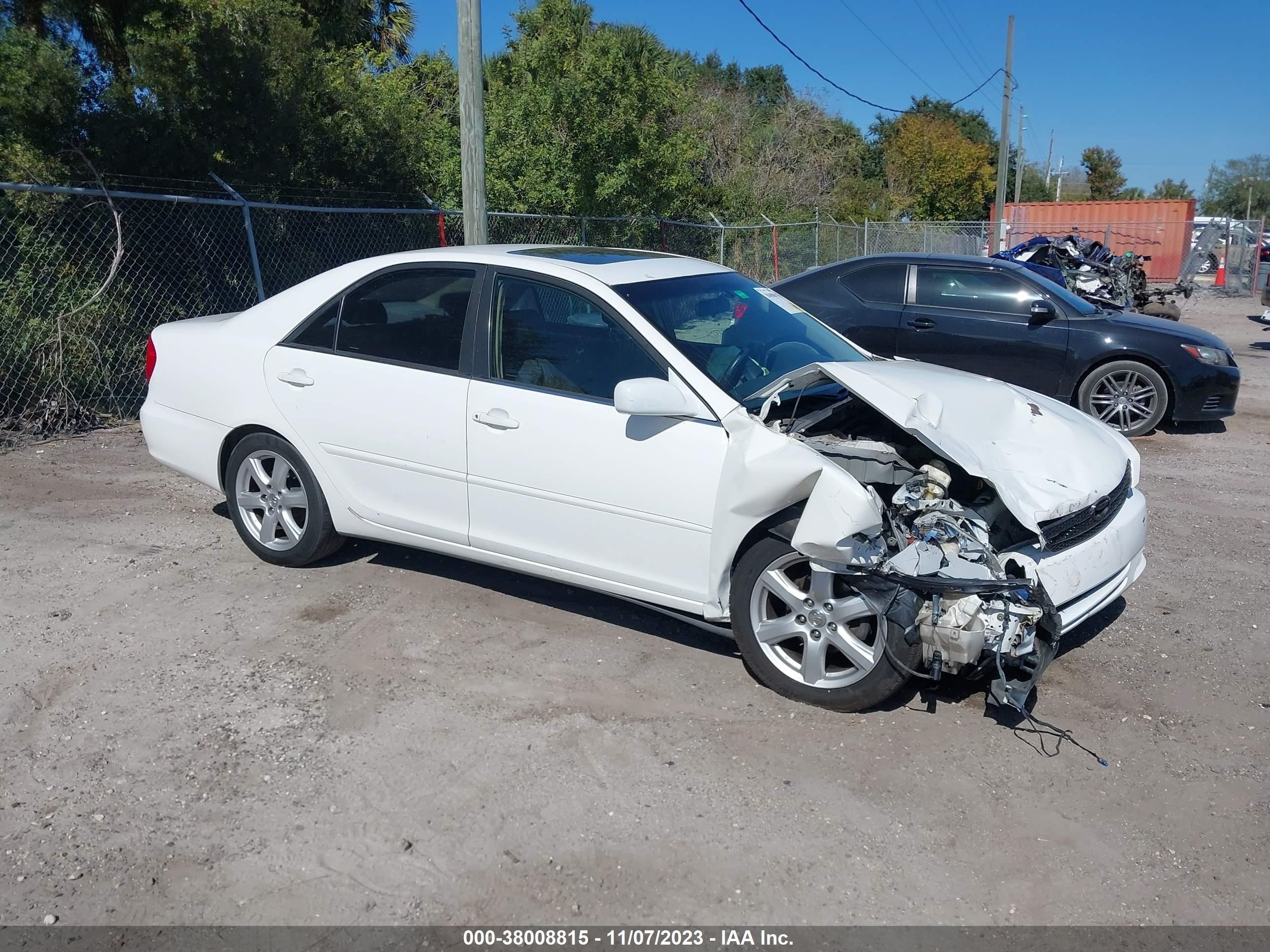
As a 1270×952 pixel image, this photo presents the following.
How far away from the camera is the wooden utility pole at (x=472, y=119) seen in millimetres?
8516

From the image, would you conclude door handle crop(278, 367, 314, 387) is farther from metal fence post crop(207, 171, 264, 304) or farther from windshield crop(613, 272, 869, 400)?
metal fence post crop(207, 171, 264, 304)

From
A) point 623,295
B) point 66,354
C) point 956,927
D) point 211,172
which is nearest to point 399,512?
point 623,295

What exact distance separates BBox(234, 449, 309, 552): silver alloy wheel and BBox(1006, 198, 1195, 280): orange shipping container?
91.2 ft

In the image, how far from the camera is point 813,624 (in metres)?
4.00

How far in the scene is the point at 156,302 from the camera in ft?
31.4

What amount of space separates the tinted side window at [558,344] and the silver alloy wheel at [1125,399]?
234 inches

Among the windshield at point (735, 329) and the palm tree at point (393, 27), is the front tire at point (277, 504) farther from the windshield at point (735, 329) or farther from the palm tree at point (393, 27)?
the palm tree at point (393, 27)

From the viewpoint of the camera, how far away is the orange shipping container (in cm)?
3036

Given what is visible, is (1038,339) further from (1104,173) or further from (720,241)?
(1104,173)

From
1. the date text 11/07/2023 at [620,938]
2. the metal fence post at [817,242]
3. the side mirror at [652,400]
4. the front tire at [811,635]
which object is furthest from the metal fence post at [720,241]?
the date text 11/07/2023 at [620,938]

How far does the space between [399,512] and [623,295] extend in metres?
1.51

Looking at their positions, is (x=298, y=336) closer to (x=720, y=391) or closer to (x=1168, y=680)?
(x=720, y=391)

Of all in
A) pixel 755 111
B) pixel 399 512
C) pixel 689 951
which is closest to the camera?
pixel 689 951

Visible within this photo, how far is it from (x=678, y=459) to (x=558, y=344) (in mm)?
867
